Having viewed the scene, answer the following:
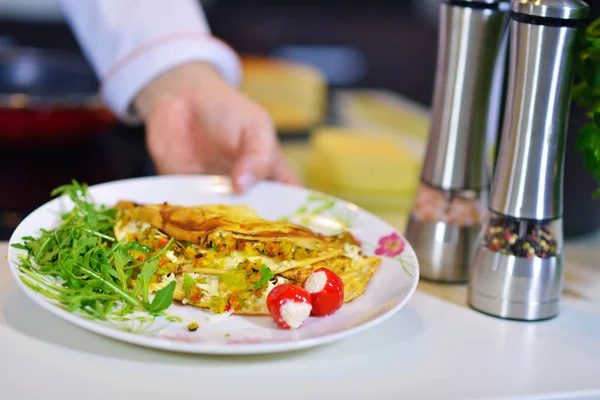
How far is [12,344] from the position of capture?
0.74m

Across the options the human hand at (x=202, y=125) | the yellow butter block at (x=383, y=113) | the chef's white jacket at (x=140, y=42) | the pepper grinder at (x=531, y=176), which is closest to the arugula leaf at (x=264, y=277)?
the pepper grinder at (x=531, y=176)

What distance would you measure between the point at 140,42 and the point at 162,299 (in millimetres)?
811

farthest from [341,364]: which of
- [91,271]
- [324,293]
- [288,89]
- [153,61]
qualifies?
[288,89]

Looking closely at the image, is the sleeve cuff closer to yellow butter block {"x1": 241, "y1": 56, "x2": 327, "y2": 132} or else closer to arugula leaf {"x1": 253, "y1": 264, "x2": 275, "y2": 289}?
yellow butter block {"x1": 241, "y1": 56, "x2": 327, "y2": 132}

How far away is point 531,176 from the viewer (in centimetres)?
84

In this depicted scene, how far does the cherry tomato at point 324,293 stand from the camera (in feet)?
2.53

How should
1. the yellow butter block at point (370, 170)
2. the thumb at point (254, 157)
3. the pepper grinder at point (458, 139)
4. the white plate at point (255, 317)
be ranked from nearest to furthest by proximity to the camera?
the white plate at point (255, 317) < the pepper grinder at point (458, 139) < the thumb at point (254, 157) < the yellow butter block at point (370, 170)

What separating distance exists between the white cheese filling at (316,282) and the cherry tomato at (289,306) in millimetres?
19

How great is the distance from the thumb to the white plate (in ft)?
0.07

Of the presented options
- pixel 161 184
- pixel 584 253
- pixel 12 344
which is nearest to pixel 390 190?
pixel 584 253

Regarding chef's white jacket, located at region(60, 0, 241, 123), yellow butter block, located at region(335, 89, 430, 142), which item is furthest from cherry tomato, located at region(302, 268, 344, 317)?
yellow butter block, located at region(335, 89, 430, 142)

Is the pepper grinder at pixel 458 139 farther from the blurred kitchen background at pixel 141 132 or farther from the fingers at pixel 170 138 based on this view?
the fingers at pixel 170 138

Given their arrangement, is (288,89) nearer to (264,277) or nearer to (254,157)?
(254,157)

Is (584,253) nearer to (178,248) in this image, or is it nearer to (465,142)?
(465,142)
